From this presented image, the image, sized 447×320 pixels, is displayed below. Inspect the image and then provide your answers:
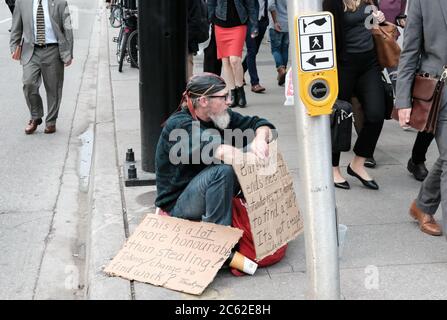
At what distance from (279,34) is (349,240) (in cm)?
632

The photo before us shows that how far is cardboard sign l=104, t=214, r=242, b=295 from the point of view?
4.03 meters

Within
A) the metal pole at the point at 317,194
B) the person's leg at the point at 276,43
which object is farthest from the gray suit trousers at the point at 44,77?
the metal pole at the point at 317,194

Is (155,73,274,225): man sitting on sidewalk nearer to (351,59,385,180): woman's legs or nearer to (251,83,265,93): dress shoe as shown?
(351,59,385,180): woman's legs

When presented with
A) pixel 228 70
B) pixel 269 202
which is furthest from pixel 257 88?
pixel 269 202

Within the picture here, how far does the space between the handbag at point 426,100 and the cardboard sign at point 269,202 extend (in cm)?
94

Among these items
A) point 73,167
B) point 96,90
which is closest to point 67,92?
point 96,90

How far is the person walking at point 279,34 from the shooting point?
400 inches

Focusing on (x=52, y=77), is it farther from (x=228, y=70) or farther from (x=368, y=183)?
(x=368, y=183)

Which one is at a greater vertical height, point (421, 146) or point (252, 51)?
point (252, 51)

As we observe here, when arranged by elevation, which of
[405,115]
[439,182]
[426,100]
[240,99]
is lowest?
[439,182]

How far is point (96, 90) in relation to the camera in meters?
11.4

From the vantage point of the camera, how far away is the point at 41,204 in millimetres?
6141

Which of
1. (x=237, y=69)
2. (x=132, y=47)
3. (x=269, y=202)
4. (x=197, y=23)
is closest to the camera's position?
(x=269, y=202)
